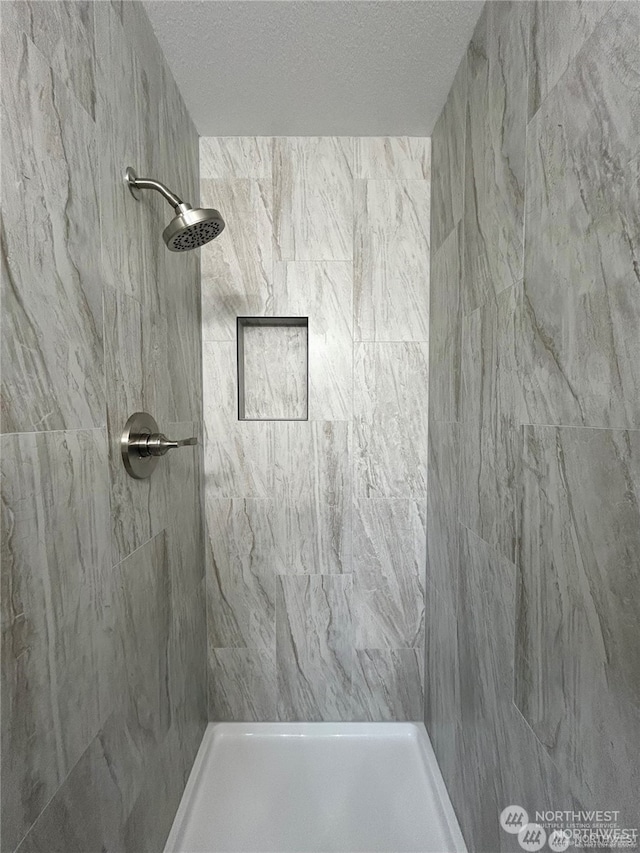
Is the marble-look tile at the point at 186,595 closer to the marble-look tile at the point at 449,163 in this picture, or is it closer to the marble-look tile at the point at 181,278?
the marble-look tile at the point at 181,278

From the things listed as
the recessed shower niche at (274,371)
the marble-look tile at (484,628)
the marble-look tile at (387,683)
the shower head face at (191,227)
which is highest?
the shower head face at (191,227)

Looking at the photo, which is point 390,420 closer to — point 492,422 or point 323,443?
point 323,443

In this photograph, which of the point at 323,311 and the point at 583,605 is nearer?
the point at 583,605

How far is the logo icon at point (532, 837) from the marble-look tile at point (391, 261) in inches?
49.6

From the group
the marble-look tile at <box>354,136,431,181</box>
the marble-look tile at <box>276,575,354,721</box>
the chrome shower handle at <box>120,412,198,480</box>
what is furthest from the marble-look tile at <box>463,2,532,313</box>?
the marble-look tile at <box>276,575,354,721</box>

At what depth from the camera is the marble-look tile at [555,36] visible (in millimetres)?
599

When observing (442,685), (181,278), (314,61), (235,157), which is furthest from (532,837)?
(235,157)

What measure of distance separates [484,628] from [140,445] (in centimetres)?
86

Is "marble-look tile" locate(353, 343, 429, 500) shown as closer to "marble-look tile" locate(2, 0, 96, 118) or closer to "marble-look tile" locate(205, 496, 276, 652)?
"marble-look tile" locate(205, 496, 276, 652)

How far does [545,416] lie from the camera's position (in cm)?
72

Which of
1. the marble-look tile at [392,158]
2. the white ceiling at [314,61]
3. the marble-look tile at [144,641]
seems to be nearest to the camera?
the marble-look tile at [144,641]

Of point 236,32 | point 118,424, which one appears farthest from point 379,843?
point 236,32

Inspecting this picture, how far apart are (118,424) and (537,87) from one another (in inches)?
38.2

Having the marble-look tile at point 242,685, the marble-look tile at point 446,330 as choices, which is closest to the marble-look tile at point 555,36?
the marble-look tile at point 446,330
